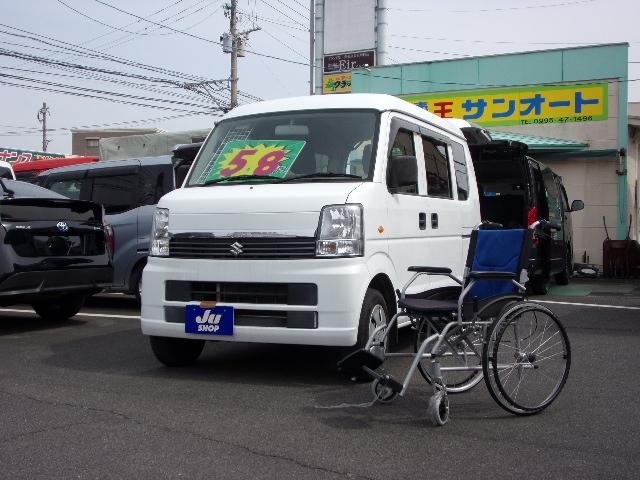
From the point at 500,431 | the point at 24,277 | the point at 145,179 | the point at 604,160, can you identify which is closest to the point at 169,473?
the point at 500,431

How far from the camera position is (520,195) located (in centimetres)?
1091

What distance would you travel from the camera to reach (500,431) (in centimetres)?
407

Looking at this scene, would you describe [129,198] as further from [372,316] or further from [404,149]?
[372,316]

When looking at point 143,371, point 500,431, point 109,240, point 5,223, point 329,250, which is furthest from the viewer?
point 109,240

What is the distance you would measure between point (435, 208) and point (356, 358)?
2252 millimetres

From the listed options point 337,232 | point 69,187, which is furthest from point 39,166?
point 337,232

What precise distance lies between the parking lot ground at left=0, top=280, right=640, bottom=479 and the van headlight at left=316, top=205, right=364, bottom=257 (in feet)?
3.17

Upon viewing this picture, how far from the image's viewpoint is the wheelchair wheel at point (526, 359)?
4270 millimetres

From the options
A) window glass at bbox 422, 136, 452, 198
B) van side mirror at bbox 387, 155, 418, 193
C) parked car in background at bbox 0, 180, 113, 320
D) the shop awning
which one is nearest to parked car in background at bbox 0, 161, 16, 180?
parked car in background at bbox 0, 180, 113, 320

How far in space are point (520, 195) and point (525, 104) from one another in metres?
8.00

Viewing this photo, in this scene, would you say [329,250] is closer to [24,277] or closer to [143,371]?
[143,371]

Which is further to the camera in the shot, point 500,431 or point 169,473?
point 500,431

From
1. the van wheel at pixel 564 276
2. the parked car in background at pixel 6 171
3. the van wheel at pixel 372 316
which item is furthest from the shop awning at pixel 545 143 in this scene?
the van wheel at pixel 372 316

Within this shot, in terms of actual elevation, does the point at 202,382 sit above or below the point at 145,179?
below
